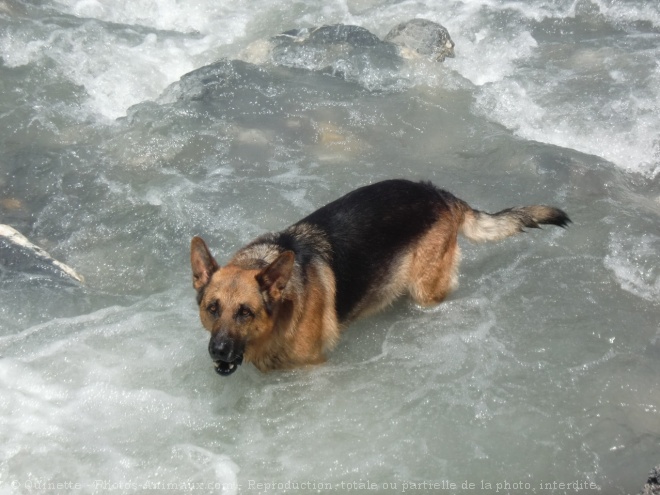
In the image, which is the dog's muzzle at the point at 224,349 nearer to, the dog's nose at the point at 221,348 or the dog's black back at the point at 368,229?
the dog's nose at the point at 221,348

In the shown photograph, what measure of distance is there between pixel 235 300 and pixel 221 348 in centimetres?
33

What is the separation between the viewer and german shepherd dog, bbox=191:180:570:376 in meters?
4.46

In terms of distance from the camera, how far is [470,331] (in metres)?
5.86

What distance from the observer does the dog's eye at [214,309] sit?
14.5 feet

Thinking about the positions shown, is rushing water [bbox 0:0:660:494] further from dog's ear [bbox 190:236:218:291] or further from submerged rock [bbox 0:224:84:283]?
dog's ear [bbox 190:236:218:291]

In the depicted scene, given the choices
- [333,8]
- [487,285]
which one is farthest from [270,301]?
[333,8]

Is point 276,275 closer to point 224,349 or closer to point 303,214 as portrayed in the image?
point 224,349

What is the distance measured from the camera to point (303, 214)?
7160 mm

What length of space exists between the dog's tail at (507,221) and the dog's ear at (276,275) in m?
2.13

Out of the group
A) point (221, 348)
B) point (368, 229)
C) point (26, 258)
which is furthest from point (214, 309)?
point (26, 258)

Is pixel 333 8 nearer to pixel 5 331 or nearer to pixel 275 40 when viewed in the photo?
pixel 275 40

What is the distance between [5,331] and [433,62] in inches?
273

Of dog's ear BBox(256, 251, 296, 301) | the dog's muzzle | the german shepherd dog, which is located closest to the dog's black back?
the german shepherd dog

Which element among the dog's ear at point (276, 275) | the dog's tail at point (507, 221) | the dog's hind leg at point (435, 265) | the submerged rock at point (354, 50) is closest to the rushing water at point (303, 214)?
the submerged rock at point (354, 50)
